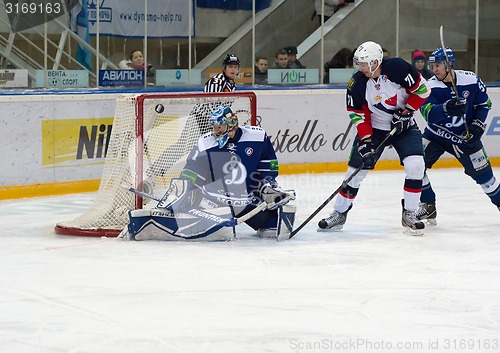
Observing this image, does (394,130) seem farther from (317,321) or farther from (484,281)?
(317,321)

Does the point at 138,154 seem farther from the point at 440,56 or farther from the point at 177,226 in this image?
the point at 440,56

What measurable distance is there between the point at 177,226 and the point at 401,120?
4.57ft

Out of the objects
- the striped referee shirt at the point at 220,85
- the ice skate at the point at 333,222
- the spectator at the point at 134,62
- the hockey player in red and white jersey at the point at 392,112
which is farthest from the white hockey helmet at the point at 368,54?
the spectator at the point at 134,62

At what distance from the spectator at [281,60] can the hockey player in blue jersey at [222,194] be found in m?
3.65

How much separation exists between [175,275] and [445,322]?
1412 millimetres

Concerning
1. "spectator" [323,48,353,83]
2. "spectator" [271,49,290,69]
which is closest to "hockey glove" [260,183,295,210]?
"spectator" [271,49,290,69]

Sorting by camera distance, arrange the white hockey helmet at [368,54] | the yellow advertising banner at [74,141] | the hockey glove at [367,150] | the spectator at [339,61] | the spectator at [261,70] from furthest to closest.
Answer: the spectator at [339,61]
the spectator at [261,70]
the yellow advertising banner at [74,141]
the hockey glove at [367,150]
the white hockey helmet at [368,54]

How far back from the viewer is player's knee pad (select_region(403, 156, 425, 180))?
5.98 metres

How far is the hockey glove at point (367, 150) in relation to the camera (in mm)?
5984

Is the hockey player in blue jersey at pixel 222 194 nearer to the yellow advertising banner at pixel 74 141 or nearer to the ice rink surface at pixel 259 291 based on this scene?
the ice rink surface at pixel 259 291

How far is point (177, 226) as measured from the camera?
5.77m

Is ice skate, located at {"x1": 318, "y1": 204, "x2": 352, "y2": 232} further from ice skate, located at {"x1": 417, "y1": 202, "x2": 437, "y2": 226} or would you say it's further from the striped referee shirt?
the striped referee shirt

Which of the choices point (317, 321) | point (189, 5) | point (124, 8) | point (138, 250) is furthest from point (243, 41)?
point (317, 321)

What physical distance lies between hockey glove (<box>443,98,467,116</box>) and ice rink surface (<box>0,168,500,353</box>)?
2.28 ft
